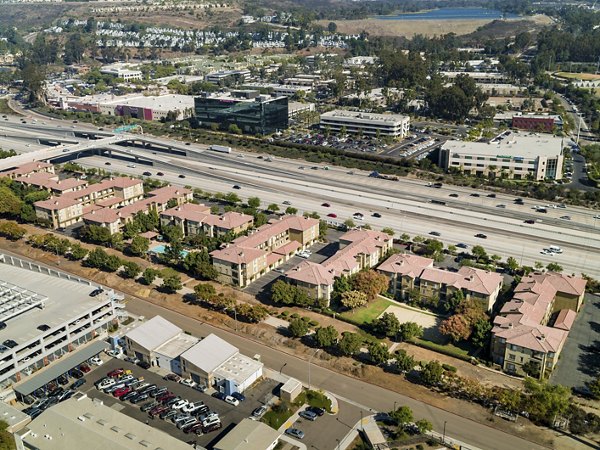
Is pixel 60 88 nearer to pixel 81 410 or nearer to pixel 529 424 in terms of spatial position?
pixel 81 410

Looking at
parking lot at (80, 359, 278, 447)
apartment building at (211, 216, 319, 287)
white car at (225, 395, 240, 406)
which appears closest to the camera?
parking lot at (80, 359, 278, 447)

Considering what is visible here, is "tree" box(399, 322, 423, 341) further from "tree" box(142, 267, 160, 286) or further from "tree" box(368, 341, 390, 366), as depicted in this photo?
"tree" box(142, 267, 160, 286)

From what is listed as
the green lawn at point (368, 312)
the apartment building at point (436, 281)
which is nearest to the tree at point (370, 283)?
the green lawn at point (368, 312)

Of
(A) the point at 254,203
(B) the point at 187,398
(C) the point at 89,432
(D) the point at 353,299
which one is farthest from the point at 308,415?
(A) the point at 254,203

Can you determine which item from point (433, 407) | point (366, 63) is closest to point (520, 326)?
point (433, 407)

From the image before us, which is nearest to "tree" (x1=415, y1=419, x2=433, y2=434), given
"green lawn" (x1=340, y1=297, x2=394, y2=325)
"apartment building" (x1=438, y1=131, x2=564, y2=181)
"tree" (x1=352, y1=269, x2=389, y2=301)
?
"green lawn" (x1=340, y1=297, x2=394, y2=325)

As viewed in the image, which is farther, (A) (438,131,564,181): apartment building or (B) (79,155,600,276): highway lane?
(A) (438,131,564,181): apartment building

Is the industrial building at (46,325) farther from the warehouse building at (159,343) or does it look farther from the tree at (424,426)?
the tree at (424,426)

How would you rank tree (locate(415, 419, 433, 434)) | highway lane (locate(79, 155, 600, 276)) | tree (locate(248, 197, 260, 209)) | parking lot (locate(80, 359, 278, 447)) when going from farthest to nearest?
1. tree (locate(248, 197, 260, 209))
2. highway lane (locate(79, 155, 600, 276))
3. parking lot (locate(80, 359, 278, 447))
4. tree (locate(415, 419, 433, 434))
